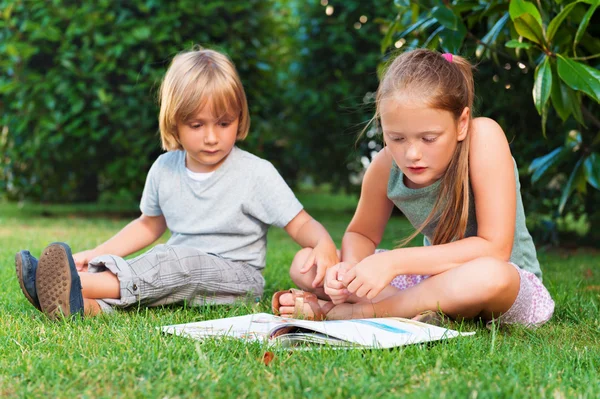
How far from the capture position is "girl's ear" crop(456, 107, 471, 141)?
7.49 ft

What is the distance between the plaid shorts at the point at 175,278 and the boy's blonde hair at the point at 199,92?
0.49 m

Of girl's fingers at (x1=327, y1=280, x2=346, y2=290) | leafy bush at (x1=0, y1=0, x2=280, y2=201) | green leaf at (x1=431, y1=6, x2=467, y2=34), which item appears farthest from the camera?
leafy bush at (x1=0, y1=0, x2=280, y2=201)

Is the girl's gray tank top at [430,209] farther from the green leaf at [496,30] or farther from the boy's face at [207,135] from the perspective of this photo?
the green leaf at [496,30]

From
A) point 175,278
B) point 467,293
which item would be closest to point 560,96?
point 467,293

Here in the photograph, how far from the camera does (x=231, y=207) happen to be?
9.18ft

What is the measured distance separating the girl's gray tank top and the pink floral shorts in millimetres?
113

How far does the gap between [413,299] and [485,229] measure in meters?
0.31

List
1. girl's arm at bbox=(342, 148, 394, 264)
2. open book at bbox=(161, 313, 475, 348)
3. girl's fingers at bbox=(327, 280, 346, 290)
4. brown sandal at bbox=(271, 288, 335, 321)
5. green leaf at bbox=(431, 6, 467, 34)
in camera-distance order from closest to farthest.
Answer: open book at bbox=(161, 313, 475, 348) < girl's fingers at bbox=(327, 280, 346, 290) < brown sandal at bbox=(271, 288, 335, 321) < girl's arm at bbox=(342, 148, 394, 264) < green leaf at bbox=(431, 6, 467, 34)

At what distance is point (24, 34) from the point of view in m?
6.01

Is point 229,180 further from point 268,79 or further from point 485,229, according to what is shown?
point 268,79

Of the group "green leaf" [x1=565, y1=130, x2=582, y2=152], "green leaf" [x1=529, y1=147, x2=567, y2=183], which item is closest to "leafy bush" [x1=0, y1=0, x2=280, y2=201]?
"green leaf" [x1=565, y1=130, x2=582, y2=152]

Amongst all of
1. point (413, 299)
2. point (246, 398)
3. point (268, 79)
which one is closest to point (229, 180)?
point (413, 299)

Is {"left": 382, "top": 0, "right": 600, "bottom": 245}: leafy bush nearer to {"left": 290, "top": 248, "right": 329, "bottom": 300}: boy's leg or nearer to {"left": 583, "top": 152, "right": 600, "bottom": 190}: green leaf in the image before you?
{"left": 583, "top": 152, "right": 600, "bottom": 190}: green leaf

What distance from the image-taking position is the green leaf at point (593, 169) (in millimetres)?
3137
